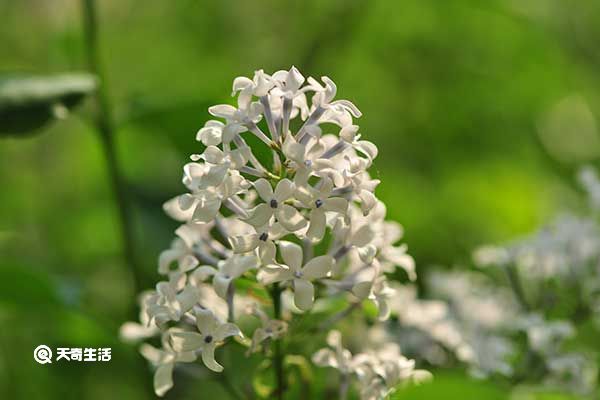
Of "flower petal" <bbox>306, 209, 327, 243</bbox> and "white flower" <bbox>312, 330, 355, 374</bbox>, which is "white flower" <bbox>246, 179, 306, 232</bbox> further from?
"white flower" <bbox>312, 330, 355, 374</bbox>

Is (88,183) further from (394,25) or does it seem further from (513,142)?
(513,142)

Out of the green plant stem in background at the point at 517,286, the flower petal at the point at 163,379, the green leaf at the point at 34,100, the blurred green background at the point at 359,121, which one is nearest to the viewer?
the flower petal at the point at 163,379

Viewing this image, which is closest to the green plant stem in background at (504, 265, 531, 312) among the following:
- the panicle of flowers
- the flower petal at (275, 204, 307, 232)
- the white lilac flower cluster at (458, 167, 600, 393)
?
the white lilac flower cluster at (458, 167, 600, 393)

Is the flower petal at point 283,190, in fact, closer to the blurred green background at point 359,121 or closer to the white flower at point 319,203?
the white flower at point 319,203

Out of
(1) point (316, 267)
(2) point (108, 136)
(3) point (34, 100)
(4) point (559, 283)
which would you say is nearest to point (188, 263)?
(1) point (316, 267)

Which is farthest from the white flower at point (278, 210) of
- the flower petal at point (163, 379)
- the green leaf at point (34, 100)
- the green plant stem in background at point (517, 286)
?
the green plant stem in background at point (517, 286)

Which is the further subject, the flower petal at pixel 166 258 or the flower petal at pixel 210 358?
the flower petal at pixel 166 258

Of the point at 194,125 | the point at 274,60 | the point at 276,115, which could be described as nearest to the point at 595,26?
the point at 274,60
